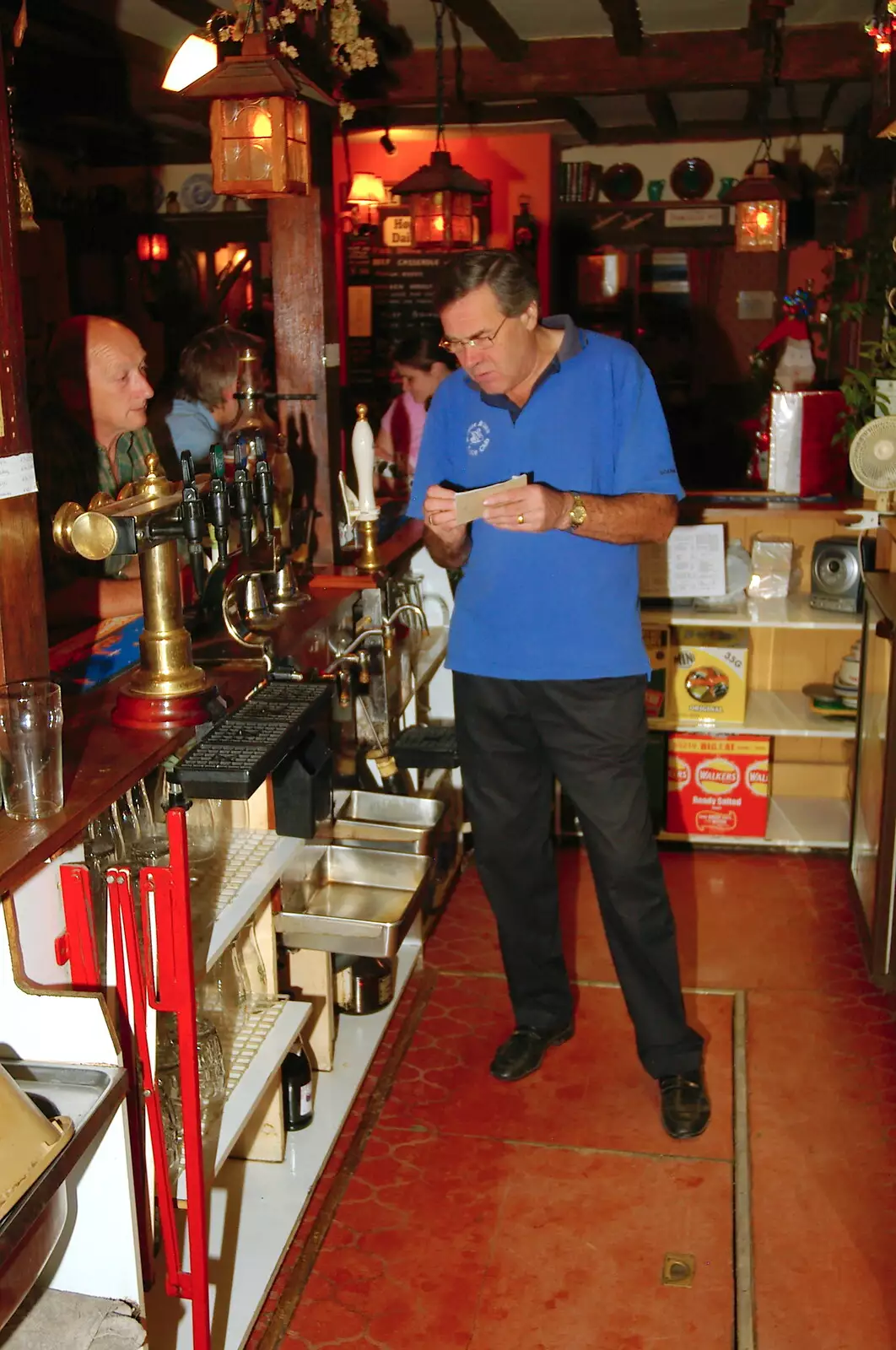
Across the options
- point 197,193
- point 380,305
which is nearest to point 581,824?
point 380,305

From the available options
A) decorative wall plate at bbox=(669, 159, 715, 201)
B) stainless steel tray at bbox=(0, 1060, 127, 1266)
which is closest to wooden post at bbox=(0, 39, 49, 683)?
stainless steel tray at bbox=(0, 1060, 127, 1266)

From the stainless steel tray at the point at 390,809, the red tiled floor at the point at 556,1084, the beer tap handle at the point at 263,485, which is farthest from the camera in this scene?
the stainless steel tray at the point at 390,809

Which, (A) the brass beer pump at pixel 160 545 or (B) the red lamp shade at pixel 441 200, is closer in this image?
(A) the brass beer pump at pixel 160 545

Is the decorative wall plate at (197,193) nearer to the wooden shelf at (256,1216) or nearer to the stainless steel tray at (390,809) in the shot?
the stainless steel tray at (390,809)

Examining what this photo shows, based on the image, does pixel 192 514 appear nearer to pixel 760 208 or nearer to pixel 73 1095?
pixel 73 1095

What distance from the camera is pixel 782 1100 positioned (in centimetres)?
306

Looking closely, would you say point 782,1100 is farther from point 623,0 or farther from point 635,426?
point 623,0

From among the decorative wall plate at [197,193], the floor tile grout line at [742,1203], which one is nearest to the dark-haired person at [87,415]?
the floor tile grout line at [742,1203]

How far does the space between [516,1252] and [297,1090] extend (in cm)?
60

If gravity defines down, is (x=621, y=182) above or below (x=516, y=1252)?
above

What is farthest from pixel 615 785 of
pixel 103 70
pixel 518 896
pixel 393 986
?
pixel 103 70

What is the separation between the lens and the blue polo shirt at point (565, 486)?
2.71 m

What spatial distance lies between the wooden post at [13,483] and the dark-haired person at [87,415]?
35.4 inches

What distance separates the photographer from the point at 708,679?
4414 mm
